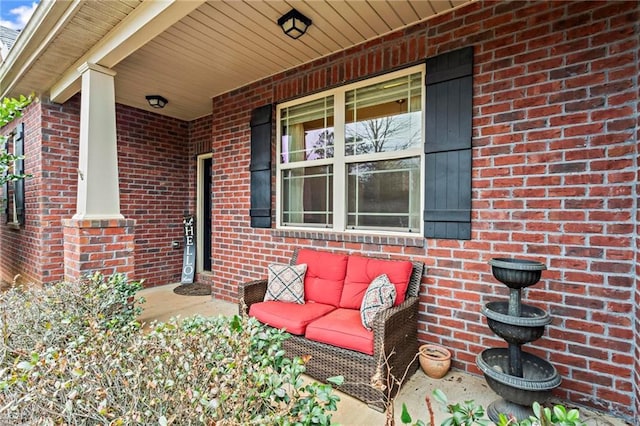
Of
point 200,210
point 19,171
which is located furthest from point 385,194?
point 19,171

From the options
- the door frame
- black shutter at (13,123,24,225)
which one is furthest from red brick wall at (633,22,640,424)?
black shutter at (13,123,24,225)

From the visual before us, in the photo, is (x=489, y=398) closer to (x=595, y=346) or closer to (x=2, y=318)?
(x=595, y=346)

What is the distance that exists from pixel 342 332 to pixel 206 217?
13.2 ft

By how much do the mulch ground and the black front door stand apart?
46cm

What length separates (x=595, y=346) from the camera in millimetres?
1906

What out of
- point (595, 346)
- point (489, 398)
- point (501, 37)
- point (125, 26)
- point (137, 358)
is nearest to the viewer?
point (137, 358)

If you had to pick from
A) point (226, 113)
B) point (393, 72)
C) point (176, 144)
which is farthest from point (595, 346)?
point (176, 144)

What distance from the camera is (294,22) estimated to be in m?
2.42

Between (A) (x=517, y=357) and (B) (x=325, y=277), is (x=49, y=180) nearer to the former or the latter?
(B) (x=325, y=277)

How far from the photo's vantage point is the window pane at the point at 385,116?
266 cm

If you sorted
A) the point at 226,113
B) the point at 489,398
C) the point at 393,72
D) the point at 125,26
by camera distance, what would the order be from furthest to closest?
the point at 226,113 < the point at 393,72 < the point at 125,26 < the point at 489,398

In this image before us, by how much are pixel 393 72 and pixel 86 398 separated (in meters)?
2.91

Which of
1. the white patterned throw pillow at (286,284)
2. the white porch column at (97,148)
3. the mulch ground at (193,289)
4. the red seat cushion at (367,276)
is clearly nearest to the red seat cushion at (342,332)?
the red seat cushion at (367,276)

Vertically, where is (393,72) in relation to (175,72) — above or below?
below
